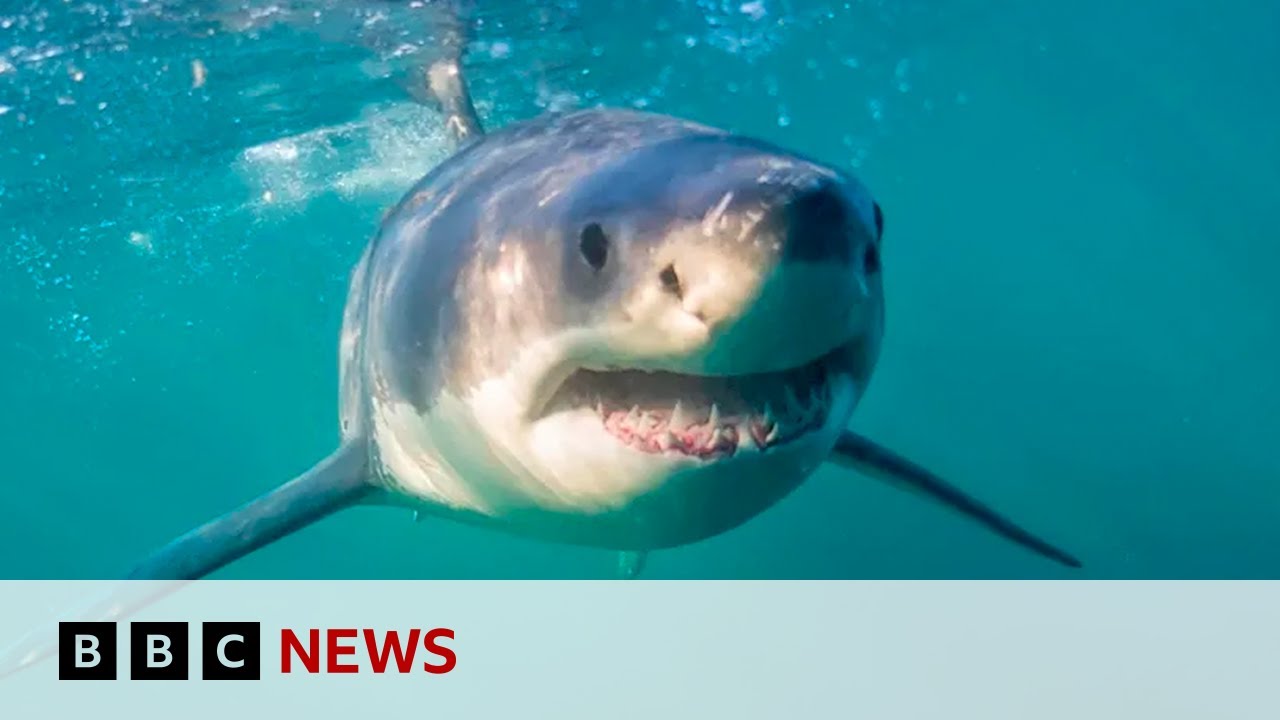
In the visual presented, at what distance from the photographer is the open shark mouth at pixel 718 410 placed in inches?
90.7

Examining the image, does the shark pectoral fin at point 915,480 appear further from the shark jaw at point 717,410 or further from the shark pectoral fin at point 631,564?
the shark pectoral fin at point 631,564

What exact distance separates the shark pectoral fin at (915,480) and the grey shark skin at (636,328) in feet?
7.33

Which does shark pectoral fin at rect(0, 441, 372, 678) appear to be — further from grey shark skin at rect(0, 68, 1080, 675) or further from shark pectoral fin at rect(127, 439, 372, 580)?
grey shark skin at rect(0, 68, 1080, 675)

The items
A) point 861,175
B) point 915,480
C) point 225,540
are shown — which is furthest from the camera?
point 861,175

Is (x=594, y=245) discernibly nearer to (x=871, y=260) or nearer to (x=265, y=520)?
(x=871, y=260)

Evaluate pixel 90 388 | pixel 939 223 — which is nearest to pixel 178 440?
pixel 90 388
